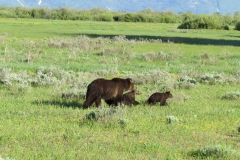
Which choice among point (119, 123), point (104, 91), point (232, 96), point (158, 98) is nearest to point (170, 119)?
point (119, 123)

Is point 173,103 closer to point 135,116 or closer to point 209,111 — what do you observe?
point 209,111

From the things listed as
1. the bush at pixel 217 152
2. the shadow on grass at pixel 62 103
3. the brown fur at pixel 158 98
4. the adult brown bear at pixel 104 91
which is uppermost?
the adult brown bear at pixel 104 91

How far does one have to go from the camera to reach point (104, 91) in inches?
464

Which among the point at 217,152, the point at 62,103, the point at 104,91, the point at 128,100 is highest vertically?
the point at 104,91

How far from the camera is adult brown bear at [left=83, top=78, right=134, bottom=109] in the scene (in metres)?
11.6

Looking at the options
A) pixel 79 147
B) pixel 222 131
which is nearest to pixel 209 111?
pixel 222 131

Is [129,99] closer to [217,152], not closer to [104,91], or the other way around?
[104,91]

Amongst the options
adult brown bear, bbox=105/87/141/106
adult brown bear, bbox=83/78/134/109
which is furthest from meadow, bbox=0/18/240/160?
adult brown bear, bbox=83/78/134/109

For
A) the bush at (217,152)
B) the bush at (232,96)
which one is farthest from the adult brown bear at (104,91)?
the bush at (232,96)

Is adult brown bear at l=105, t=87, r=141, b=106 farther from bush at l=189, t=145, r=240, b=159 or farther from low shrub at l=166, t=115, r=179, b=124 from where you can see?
bush at l=189, t=145, r=240, b=159

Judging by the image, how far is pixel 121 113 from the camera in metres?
10.5

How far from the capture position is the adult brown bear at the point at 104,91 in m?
11.6

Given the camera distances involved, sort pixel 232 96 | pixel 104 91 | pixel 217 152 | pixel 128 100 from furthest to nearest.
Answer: pixel 232 96 < pixel 128 100 < pixel 104 91 < pixel 217 152

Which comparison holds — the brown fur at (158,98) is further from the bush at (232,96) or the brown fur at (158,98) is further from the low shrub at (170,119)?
the bush at (232,96)
